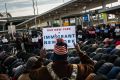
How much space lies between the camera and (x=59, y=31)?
499 inches

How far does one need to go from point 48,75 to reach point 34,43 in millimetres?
21095

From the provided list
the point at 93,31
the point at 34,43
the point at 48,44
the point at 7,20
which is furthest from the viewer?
the point at 7,20

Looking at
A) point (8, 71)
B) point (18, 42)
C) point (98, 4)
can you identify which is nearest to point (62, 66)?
point (8, 71)

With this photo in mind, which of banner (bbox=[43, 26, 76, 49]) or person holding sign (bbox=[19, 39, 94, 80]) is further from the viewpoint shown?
banner (bbox=[43, 26, 76, 49])

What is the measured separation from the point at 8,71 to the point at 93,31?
21.9m

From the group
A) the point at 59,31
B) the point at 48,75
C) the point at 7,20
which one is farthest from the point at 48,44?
the point at 7,20

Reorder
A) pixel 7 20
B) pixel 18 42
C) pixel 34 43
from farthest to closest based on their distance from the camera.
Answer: pixel 7 20 < pixel 18 42 < pixel 34 43

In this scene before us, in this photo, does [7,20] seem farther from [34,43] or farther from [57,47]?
[57,47]

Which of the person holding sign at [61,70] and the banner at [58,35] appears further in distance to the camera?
the banner at [58,35]

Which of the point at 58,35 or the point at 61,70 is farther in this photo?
the point at 58,35

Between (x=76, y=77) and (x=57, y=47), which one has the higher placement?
(x=57, y=47)

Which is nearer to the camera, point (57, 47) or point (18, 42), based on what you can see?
point (57, 47)

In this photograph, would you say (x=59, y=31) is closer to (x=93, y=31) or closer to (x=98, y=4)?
(x=93, y=31)

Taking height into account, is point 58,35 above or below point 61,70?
above
